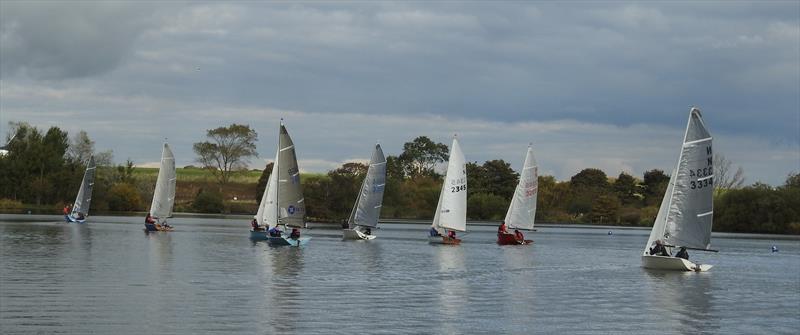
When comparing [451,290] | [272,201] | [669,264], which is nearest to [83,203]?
[272,201]

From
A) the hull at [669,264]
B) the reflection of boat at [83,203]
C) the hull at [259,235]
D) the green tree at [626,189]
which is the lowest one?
the hull at [669,264]

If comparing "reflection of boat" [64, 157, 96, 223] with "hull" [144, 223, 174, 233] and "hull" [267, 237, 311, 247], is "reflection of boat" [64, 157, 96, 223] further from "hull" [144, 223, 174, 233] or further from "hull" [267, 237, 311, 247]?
"hull" [267, 237, 311, 247]

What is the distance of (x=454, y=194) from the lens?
67500 mm

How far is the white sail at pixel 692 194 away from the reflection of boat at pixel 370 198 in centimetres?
2968

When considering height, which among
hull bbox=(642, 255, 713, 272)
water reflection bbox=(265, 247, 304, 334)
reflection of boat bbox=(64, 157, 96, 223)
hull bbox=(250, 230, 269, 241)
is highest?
reflection of boat bbox=(64, 157, 96, 223)

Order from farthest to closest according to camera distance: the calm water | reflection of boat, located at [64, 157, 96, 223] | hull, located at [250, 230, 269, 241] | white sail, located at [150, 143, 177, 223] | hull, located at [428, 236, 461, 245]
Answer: reflection of boat, located at [64, 157, 96, 223] → white sail, located at [150, 143, 177, 223] → hull, located at [428, 236, 461, 245] → hull, located at [250, 230, 269, 241] → the calm water

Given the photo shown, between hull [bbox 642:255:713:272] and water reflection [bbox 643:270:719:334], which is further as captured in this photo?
hull [bbox 642:255:713:272]

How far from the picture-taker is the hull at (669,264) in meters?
45.0

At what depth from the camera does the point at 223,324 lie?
23.9m

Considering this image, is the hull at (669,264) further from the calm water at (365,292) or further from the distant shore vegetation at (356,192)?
the distant shore vegetation at (356,192)

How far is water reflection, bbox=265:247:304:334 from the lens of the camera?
24.4 m

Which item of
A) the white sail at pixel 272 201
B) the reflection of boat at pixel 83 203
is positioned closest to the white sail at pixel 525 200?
the white sail at pixel 272 201

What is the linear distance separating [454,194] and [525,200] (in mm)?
7018

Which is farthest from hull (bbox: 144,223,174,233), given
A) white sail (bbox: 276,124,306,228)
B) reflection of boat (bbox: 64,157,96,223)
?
white sail (bbox: 276,124,306,228)
